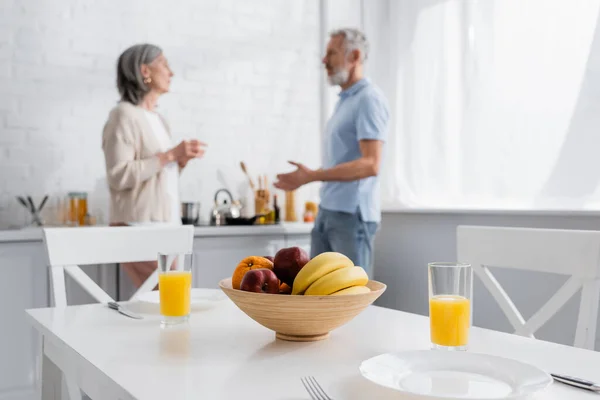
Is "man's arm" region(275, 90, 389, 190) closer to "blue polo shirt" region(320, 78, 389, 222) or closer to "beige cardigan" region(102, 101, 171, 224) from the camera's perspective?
"blue polo shirt" region(320, 78, 389, 222)

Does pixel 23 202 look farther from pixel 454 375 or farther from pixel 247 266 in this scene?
pixel 454 375

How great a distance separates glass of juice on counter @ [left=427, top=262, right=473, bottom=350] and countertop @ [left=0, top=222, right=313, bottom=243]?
2035 millimetres

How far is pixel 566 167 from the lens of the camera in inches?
102

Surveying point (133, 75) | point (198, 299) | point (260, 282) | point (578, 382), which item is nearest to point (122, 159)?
point (133, 75)

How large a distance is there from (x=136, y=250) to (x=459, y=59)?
1985mm

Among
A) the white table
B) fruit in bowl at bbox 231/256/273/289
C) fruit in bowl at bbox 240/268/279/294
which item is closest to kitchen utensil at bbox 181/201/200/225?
the white table

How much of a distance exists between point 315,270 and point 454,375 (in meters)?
0.27

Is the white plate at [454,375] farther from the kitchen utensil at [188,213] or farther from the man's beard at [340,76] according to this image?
the kitchen utensil at [188,213]

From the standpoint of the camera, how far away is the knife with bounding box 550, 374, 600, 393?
0.78 metres

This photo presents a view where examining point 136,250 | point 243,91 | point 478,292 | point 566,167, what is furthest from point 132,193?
point 566,167

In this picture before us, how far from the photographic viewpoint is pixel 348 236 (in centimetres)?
266

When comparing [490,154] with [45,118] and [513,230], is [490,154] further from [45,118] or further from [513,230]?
[45,118]

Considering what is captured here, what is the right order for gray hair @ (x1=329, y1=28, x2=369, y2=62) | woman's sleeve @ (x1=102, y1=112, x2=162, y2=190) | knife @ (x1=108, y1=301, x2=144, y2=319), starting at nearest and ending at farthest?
knife @ (x1=108, y1=301, x2=144, y2=319) → woman's sleeve @ (x1=102, y1=112, x2=162, y2=190) → gray hair @ (x1=329, y1=28, x2=369, y2=62)

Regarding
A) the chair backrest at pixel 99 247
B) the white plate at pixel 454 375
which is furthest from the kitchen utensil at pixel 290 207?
the white plate at pixel 454 375
